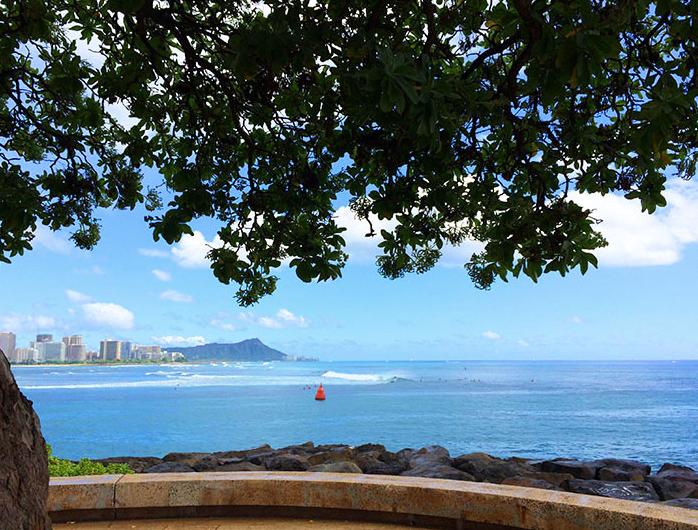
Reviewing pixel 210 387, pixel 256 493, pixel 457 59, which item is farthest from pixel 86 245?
pixel 210 387

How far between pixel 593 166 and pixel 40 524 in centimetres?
452

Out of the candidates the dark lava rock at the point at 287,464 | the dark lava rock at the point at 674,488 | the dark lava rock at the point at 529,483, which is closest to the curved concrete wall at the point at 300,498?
the dark lava rock at the point at 529,483

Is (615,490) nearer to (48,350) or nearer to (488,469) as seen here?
(488,469)

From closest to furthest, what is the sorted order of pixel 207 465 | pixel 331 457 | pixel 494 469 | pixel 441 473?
pixel 441 473, pixel 494 469, pixel 207 465, pixel 331 457

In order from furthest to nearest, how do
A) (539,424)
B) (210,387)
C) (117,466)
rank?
(210,387)
(539,424)
(117,466)

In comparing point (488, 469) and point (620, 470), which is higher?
point (488, 469)

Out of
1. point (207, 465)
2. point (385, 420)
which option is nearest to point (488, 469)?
point (207, 465)

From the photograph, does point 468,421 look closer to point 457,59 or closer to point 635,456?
point 635,456

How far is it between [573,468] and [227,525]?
6.83 m

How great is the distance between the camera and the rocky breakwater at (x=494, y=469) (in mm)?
8646

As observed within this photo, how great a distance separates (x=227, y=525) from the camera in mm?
6125

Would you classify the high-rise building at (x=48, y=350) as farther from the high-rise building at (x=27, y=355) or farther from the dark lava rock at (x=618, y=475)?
the dark lava rock at (x=618, y=475)

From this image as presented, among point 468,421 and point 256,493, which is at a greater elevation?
point 256,493

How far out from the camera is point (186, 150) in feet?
19.1
